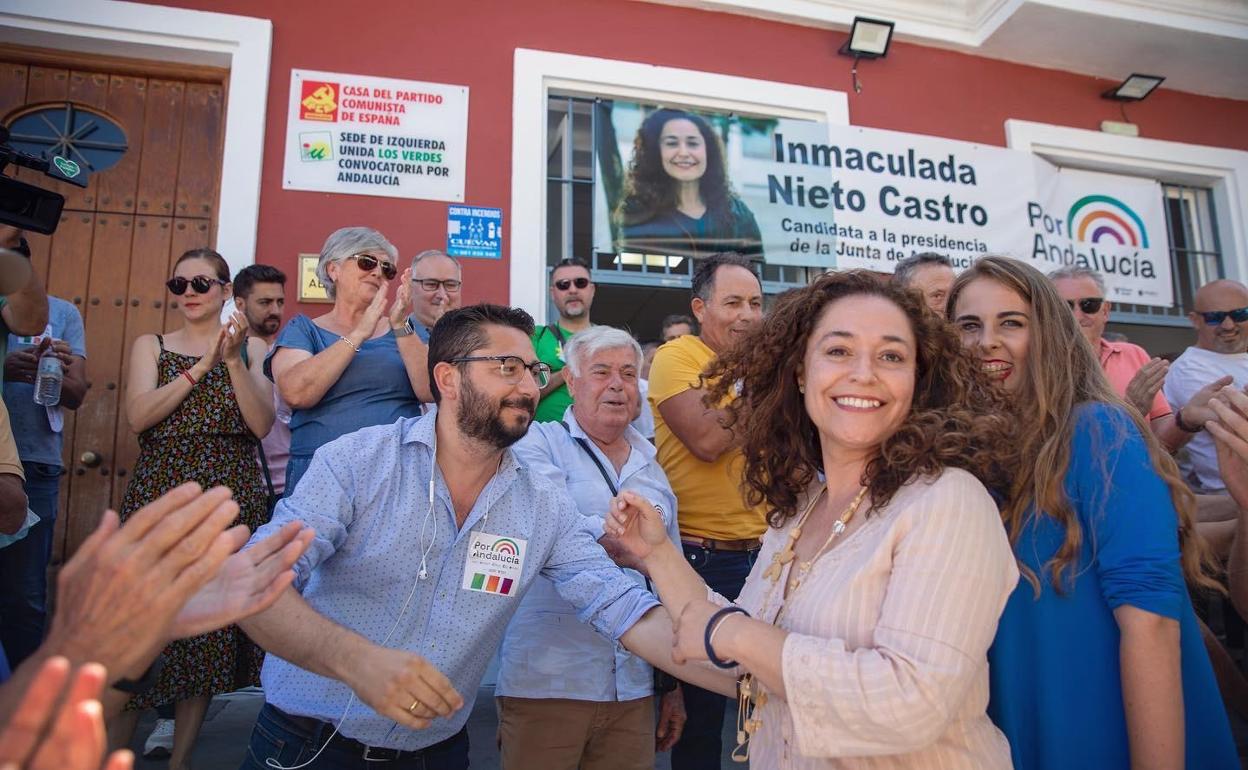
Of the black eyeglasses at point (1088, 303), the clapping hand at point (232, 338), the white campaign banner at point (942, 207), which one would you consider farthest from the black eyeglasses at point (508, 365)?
the white campaign banner at point (942, 207)

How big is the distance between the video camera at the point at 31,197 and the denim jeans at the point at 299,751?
1.50 meters

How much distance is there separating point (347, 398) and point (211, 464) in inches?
24.5

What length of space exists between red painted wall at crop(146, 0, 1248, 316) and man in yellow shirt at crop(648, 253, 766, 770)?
2126 millimetres

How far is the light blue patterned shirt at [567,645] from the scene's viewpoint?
A: 276cm

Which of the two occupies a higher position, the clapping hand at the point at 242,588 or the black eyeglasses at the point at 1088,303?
the black eyeglasses at the point at 1088,303

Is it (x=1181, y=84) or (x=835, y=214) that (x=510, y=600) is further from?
(x=1181, y=84)

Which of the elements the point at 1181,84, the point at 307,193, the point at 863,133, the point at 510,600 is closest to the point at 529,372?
the point at 510,600

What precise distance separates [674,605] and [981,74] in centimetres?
630

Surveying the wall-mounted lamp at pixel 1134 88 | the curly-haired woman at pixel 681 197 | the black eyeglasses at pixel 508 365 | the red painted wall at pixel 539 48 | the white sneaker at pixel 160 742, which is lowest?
the white sneaker at pixel 160 742

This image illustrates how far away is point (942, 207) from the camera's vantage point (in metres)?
6.38

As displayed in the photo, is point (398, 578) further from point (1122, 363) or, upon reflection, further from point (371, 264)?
point (1122, 363)

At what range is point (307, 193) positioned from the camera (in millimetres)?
5074

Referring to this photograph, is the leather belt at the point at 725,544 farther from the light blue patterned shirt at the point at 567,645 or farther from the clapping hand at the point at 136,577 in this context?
the clapping hand at the point at 136,577

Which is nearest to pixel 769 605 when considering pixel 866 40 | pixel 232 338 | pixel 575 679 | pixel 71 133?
pixel 575 679
